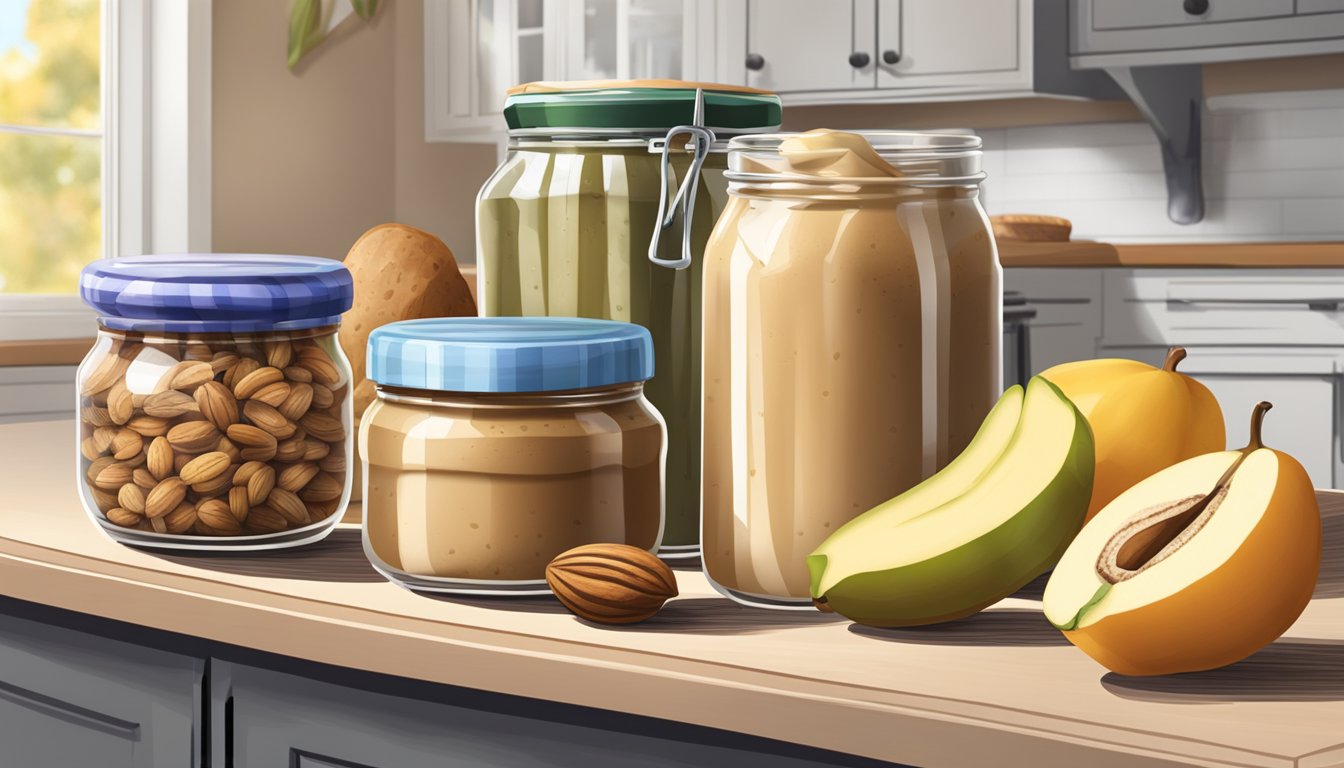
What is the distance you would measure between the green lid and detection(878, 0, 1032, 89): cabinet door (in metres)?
3.19

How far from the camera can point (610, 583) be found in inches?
20.8

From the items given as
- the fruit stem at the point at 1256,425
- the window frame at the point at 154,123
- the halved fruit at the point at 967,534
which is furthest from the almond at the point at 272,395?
the window frame at the point at 154,123

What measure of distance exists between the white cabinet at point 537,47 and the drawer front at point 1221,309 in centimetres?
146

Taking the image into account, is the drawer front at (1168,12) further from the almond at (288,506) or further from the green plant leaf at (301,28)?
the almond at (288,506)

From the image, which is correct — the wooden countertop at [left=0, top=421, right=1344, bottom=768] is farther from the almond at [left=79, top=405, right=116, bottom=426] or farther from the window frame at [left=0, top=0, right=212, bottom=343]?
the window frame at [left=0, top=0, right=212, bottom=343]

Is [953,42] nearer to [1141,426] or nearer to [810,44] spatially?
[810,44]

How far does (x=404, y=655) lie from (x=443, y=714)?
0.03 meters

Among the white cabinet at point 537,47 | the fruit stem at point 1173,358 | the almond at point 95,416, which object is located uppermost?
the white cabinet at point 537,47

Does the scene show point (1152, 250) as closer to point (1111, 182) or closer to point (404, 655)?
point (1111, 182)

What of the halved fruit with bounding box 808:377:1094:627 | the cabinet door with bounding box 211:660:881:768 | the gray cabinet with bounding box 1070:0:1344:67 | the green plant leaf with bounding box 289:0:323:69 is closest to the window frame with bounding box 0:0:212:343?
the green plant leaf with bounding box 289:0:323:69

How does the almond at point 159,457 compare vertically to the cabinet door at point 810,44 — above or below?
below

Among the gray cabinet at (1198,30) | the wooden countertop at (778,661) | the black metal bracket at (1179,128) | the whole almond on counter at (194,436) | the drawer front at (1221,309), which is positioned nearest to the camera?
the wooden countertop at (778,661)

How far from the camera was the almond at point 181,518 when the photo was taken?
0.63 meters

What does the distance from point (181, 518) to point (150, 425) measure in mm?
43
